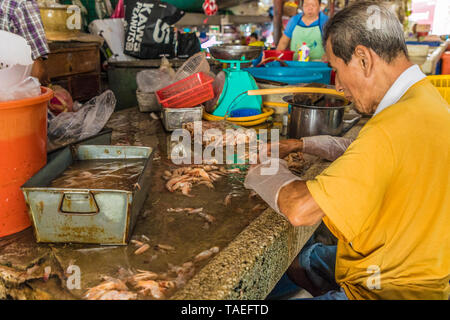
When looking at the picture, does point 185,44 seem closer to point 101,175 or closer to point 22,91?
point 101,175

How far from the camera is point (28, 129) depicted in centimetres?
146

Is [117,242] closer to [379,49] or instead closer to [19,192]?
[19,192]

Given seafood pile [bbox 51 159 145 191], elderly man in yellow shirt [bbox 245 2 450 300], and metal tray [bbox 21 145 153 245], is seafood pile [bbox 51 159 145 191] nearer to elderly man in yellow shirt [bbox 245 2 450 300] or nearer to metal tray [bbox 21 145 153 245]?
metal tray [bbox 21 145 153 245]

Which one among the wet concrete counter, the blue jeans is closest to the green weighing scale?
the wet concrete counter

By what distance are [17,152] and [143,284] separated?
30.9 inches

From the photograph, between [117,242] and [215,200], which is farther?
[215,200]

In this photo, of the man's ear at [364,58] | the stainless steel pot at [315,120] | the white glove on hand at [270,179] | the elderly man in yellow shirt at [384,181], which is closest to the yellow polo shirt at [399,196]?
the elderly man in yellow shirt at [384,181]

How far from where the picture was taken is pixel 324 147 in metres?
2.24

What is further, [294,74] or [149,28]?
[149,28]

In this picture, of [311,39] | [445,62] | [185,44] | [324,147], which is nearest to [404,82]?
[324,147]

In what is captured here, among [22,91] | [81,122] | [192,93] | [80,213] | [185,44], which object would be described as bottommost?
[80,213]
